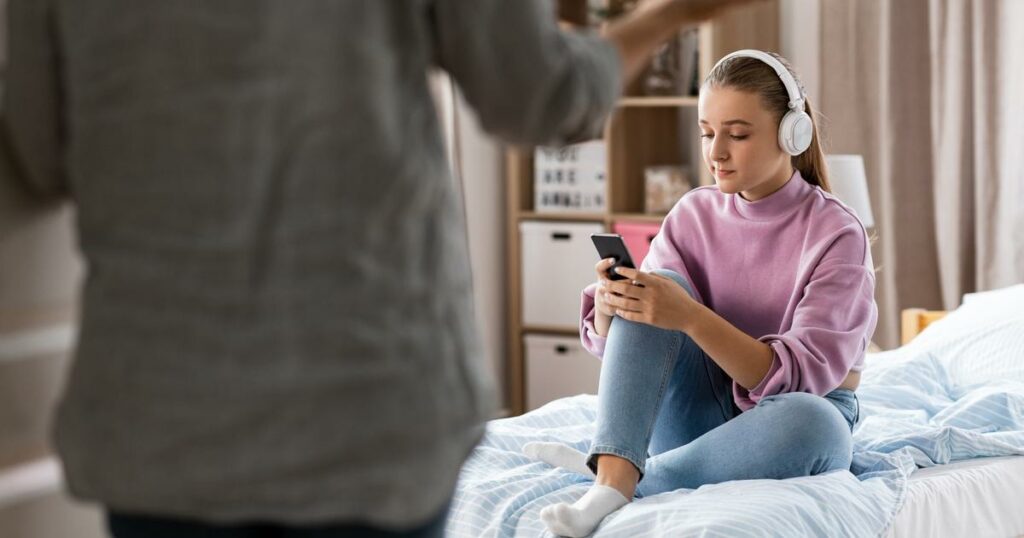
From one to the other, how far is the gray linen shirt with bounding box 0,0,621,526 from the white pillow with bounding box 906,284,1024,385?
1897 millimetres

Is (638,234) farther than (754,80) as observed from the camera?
Yes

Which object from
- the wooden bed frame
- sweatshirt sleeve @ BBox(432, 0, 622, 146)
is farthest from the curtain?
sweatshirt sleeve @ BBox(432, 0, 622, 146)

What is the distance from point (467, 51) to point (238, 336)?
24 centimetres

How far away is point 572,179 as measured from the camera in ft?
12.6

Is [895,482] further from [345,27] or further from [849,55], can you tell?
[849,55]

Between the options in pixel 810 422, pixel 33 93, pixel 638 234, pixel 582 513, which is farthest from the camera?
pixel 638 234

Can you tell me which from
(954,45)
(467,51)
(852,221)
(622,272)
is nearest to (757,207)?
(852,221)

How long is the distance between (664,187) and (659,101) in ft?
0.81

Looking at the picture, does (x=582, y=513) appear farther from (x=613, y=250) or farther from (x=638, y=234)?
(x=638, y=234)

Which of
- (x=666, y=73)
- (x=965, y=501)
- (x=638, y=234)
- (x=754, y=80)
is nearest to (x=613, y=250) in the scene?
(x=754, y=80)

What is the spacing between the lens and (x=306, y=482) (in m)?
0.81

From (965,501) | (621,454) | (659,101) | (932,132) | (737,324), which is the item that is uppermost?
(659,101)

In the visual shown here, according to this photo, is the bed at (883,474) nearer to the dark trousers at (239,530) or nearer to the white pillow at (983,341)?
the white pillow at (983,341)

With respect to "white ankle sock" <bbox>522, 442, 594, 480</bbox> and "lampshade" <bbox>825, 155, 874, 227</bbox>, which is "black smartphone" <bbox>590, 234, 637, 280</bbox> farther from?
"lampshade" <bbox>825, 155, 874, 227</bbox>
